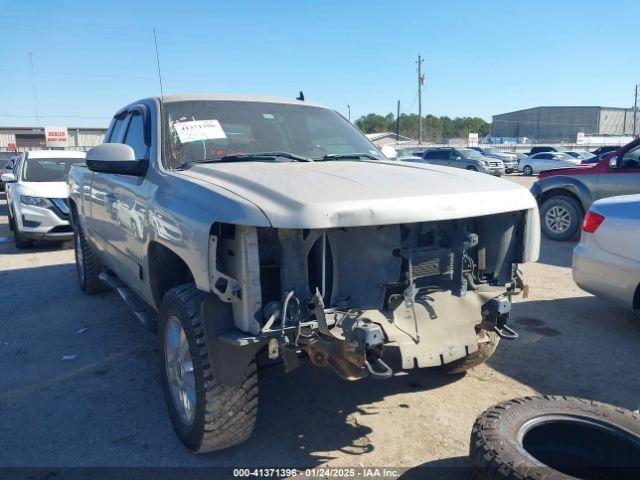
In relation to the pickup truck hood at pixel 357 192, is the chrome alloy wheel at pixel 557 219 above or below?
below

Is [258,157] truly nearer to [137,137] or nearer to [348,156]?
[348,156]

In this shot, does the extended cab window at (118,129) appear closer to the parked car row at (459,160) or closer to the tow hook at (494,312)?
the tow hook at (494,312)

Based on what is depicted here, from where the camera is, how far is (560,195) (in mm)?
9477

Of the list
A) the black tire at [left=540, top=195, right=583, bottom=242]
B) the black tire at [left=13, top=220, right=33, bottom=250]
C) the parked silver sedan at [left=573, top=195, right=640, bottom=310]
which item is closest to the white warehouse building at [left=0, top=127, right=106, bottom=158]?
the black tire at [left=13, top=220, right=33, bottom=250]

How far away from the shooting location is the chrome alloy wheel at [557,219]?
9391 millimetres

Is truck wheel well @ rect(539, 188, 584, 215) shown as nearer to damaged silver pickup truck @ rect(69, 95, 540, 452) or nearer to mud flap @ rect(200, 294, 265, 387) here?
damaged silver pickup truck @ rect(69, 95, 540, 452)

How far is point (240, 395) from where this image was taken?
2.86m

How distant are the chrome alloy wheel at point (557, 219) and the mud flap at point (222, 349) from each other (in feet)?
26.6

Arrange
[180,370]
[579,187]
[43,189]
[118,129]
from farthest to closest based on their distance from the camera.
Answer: [43,189], [579,187], [118,129], [180,370]

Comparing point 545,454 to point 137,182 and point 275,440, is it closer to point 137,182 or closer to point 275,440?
point 275,440

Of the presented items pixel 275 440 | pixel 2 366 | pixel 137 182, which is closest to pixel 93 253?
pixel 2 366

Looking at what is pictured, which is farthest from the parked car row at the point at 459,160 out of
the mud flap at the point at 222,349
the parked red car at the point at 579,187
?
the mud flap at the point at 222,349

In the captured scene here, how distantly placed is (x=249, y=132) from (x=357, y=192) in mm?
1580

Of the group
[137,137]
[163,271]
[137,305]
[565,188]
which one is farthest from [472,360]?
[565,188]
